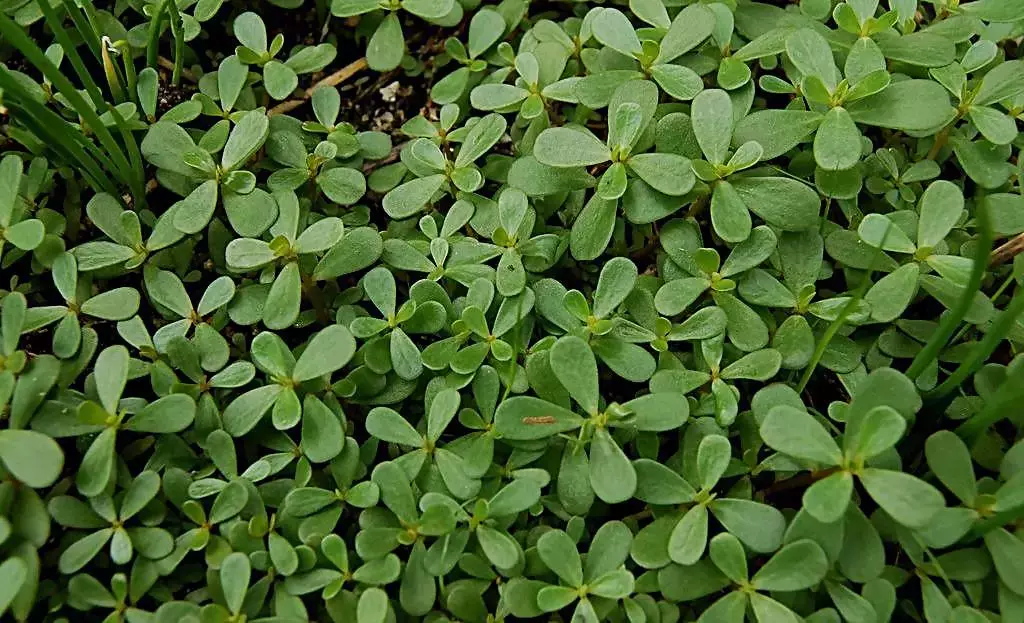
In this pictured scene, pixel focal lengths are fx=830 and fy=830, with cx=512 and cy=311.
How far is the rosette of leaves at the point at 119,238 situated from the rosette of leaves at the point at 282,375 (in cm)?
25

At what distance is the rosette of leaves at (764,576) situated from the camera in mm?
984

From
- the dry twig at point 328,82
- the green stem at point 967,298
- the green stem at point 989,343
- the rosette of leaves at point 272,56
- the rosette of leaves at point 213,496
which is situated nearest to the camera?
the green stem at point 967,298

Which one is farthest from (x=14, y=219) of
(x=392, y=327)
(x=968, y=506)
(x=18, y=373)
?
(x=968, y=506)

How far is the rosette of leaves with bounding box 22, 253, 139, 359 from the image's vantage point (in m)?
1.17

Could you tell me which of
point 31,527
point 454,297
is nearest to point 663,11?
point 454,297

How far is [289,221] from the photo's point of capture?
1.24 meters

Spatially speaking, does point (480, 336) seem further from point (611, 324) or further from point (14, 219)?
point (14, 219)

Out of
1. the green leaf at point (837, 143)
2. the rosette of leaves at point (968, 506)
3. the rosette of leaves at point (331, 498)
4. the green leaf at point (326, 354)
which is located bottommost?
the rosette of leaves at point (968, 506)

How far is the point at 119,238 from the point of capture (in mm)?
1262

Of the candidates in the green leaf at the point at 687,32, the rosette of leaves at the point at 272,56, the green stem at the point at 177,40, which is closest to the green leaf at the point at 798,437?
the green leaf at the point at 687,32

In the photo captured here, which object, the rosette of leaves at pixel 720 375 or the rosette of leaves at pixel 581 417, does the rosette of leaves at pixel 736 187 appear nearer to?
the rosette of leaves at pixel 720 375

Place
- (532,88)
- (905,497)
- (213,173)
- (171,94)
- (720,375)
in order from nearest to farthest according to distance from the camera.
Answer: (905,497) → (720,375) → (213,173) → (532,88) → (171,94)

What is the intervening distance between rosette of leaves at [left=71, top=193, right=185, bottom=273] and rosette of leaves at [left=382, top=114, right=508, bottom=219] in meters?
0.33

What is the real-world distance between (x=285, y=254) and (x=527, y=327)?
37 cm
